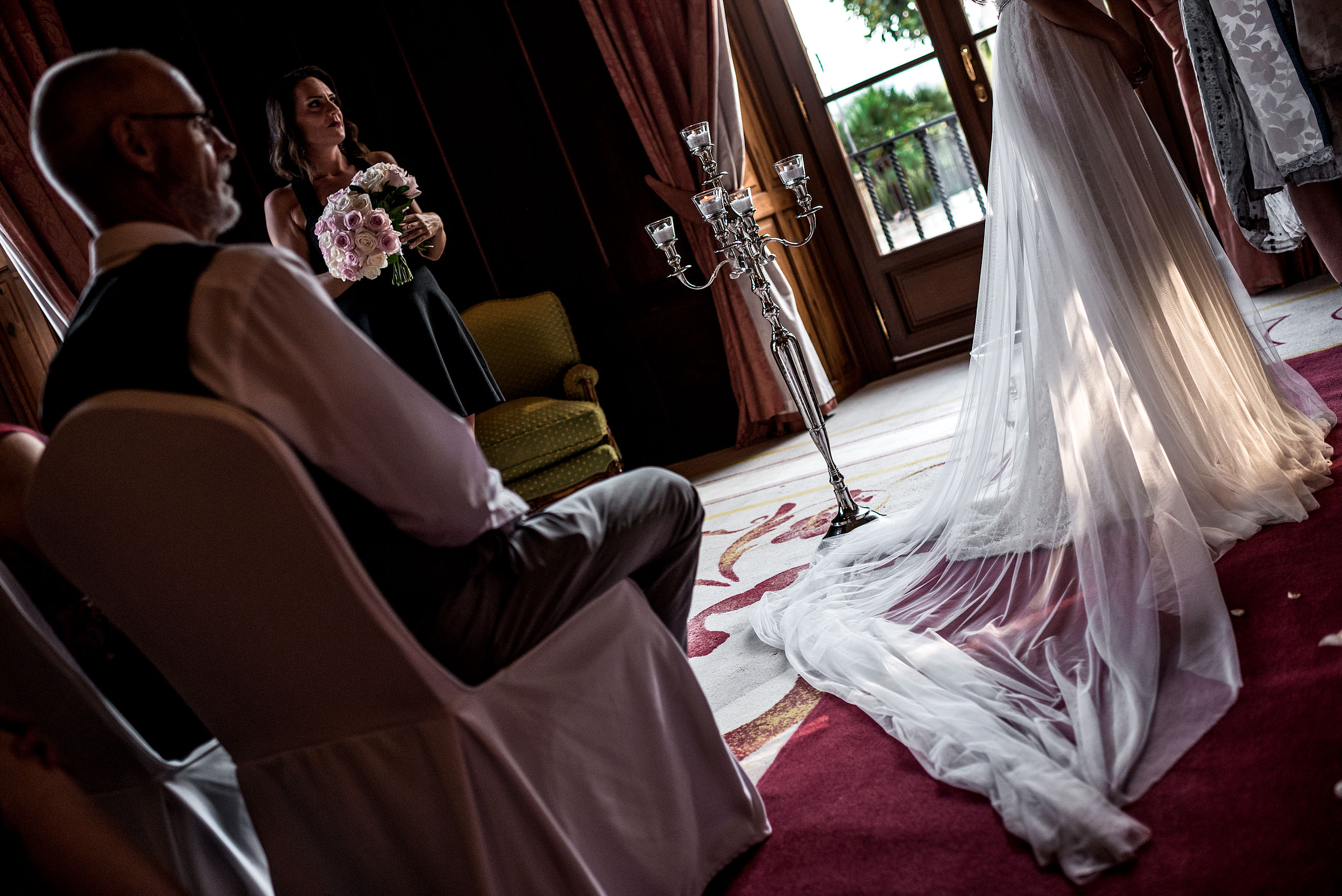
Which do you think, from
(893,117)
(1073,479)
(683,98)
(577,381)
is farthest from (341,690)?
(893,117)

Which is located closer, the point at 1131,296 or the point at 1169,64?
the point at 1131,296

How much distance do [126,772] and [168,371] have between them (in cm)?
74

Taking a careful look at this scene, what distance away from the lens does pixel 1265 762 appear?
125 cm

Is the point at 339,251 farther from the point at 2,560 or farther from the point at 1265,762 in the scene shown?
the point at 1265,762

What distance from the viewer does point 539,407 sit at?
180 inches

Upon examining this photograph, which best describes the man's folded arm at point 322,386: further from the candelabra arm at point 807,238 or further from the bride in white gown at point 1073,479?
the candelabra arm at point 807,238

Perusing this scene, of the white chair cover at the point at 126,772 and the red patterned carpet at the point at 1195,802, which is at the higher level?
the white chair cover at the point at 126,772

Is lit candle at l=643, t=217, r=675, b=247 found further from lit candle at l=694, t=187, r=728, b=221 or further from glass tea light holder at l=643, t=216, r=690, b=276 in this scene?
lit candle at l=694, t=187, r=728, b=221

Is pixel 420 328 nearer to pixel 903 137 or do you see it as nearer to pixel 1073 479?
pixel 1073 479

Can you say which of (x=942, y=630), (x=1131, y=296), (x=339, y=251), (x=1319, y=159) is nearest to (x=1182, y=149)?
(x=1319, y=159)

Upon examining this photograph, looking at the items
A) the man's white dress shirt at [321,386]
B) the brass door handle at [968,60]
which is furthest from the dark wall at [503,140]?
the man's white dress shirt at [321,386]

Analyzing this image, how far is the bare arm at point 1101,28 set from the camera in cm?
223

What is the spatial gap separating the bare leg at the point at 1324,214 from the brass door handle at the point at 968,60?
232cm

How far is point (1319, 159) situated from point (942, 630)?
1755mm
